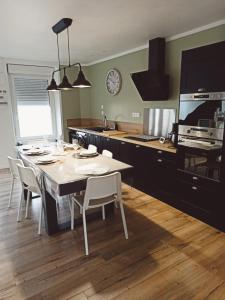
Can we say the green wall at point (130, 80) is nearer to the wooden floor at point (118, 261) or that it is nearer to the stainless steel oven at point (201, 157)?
the stainless steel oven at point (201, 157)

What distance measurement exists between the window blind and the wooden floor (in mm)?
3336

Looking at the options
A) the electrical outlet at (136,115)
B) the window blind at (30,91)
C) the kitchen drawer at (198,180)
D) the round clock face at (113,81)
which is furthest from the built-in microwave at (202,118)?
the window blind at (30,91)

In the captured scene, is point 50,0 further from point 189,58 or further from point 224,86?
point 224,86

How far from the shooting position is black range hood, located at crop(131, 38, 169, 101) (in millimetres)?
3578

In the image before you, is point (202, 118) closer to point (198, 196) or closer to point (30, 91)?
point (198, 196)

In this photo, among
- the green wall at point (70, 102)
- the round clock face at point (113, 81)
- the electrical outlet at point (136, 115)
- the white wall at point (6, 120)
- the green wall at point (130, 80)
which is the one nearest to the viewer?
the green wall at point (130, 80)

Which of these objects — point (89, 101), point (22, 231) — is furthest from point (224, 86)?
point (89, 101)

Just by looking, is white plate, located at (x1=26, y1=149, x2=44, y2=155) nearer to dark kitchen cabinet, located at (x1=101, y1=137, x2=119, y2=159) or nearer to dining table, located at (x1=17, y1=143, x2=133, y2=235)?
dining table, located at (x1=17, y1=143, x2=133, y2=235)

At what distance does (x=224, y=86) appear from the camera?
2.36 meters

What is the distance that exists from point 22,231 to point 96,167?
4.02ft

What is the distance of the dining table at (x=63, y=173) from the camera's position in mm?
2150

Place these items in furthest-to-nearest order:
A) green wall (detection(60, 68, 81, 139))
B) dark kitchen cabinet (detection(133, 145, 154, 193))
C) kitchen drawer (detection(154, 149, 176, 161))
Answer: green wall (detection(60, 68, 81, 139)), dark kitchen cabinet (detection(133, 145, 154, 193)), kitchen drawer (detection(154, 149, 176, 161))

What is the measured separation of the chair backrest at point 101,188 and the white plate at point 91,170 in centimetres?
14

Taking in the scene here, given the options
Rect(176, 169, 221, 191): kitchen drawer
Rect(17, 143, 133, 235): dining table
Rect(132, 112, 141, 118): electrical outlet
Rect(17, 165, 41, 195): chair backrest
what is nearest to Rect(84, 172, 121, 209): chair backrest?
Rect(17, 143, 133, 235): dining table
